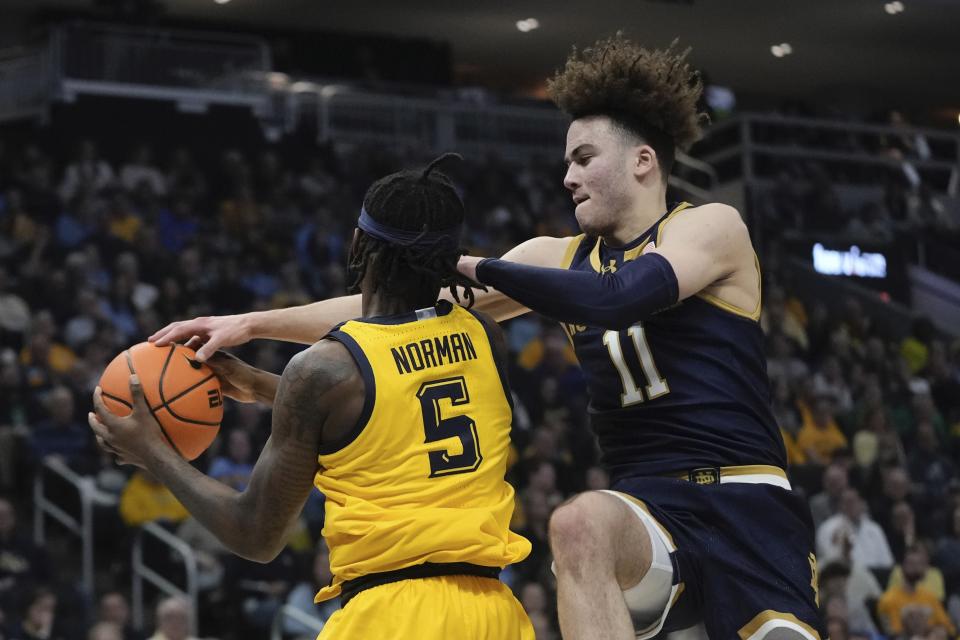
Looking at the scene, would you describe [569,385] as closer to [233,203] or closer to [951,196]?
[233,203]

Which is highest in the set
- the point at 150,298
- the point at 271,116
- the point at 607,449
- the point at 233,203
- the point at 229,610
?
the point at 271,116

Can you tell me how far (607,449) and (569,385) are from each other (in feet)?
29.7

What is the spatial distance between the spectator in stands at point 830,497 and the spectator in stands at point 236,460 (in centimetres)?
511

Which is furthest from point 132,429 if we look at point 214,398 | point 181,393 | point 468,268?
point 468,268

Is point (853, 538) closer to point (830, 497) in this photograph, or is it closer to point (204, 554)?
point (830, 497)

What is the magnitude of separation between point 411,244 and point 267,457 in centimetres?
69

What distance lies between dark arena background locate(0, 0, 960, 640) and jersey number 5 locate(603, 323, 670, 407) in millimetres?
5280

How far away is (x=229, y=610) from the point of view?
1031 centimetres

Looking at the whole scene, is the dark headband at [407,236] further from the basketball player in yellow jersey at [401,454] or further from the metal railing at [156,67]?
the metal railing at [156,67]

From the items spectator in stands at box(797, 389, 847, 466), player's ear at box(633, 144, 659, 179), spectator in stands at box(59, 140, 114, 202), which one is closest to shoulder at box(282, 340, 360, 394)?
player's ear at box(633, 144, 659, 179)

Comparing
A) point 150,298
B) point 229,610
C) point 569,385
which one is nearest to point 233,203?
point 150,298

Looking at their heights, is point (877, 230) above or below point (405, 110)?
below

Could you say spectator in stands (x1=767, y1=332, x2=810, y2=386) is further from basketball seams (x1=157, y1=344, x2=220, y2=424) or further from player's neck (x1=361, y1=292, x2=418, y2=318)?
player's neck (x1=361, y1=292, x2=418, y2=318)

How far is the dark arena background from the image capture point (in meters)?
10.8
